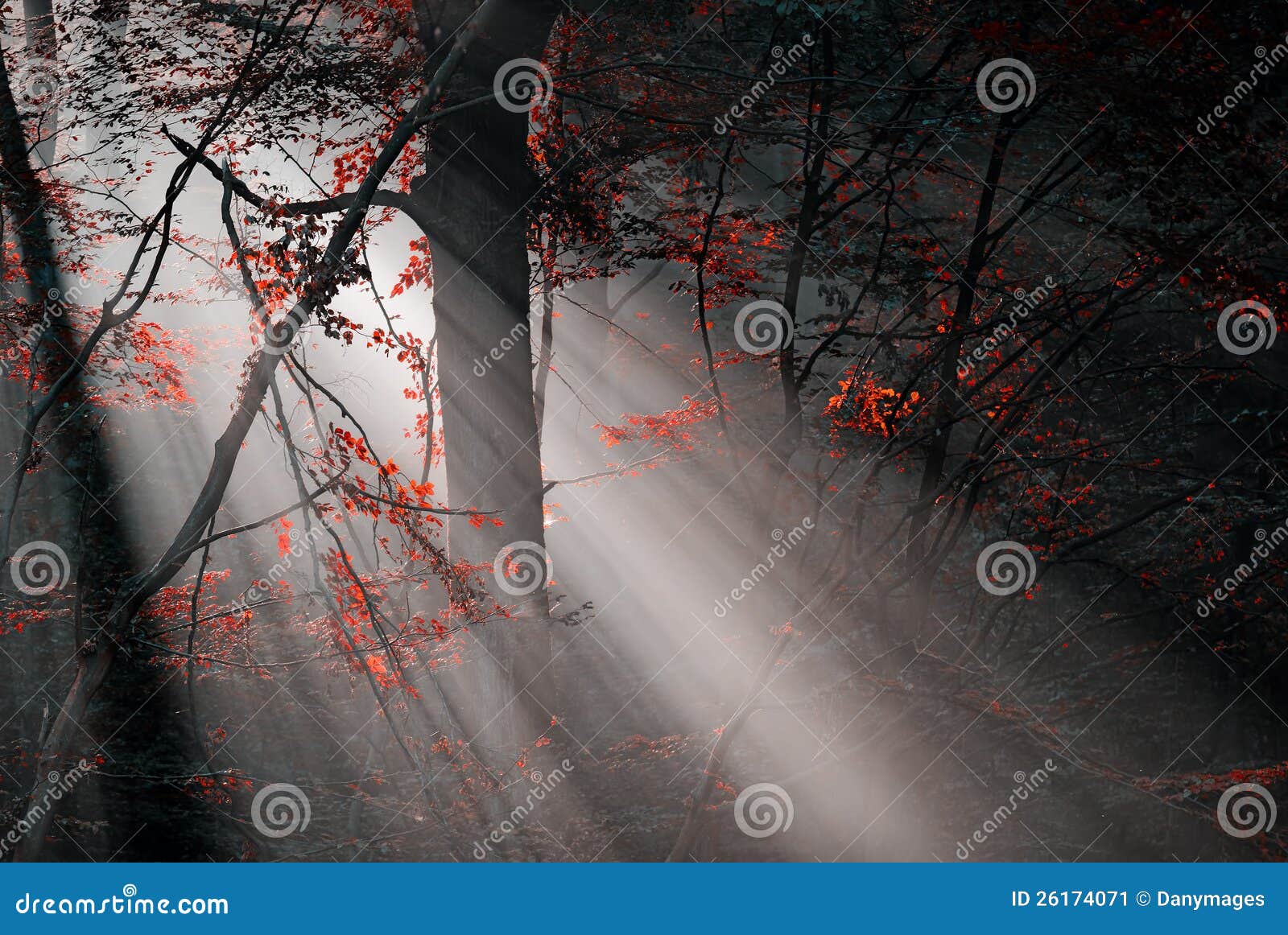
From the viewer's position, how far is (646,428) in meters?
10.5

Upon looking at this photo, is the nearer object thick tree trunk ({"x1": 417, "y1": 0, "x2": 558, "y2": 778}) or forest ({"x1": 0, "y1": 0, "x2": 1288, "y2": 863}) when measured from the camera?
forest ({"x1": 0, "y1": 0, "x2": 1288, "y2": 863})

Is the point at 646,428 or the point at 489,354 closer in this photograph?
the point at 489,354

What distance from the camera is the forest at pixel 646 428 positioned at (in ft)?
18.7

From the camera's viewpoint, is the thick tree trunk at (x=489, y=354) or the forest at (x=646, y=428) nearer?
the forest at (x=646, y=428)

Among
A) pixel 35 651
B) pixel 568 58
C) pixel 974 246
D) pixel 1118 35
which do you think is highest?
pixel 568 58

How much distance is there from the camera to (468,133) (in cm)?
741

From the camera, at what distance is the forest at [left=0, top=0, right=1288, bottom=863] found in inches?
224

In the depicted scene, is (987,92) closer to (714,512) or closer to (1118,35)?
(1118,35)

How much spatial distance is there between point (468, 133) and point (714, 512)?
35.3 ft

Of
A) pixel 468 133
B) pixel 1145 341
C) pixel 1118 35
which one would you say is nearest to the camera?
pixel 1118 35

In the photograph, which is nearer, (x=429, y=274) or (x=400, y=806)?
(x=400, y=806)

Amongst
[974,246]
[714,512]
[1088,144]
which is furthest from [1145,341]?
[714,512]

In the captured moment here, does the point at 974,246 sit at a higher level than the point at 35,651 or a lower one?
lower

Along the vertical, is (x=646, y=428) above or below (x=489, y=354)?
below
